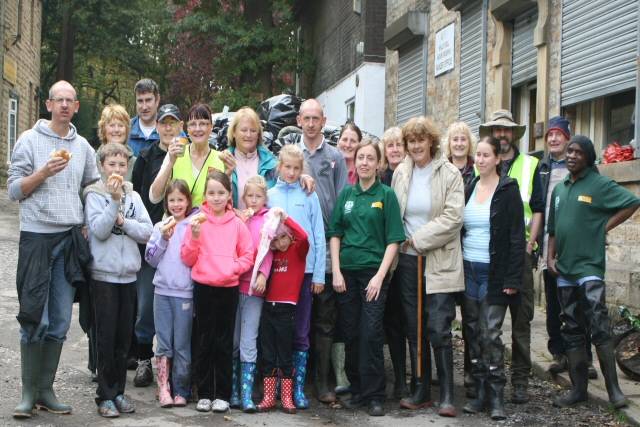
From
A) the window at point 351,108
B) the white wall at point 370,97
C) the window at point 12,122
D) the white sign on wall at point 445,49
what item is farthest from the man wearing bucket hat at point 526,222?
the window at point 12,122

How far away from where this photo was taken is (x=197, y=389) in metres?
6.02

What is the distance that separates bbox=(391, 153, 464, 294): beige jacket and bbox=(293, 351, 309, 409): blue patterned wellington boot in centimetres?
106

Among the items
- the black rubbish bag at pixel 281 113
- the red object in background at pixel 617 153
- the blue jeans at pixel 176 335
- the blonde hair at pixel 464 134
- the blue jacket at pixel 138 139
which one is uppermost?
the black rubbish bag at pixel 281 113

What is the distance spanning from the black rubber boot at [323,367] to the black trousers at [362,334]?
0.47 feet

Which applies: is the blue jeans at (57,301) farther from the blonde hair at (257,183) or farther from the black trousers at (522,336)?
the black trousers at (522,336)

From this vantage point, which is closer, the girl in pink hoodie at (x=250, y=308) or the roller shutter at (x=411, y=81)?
the girl in pink hoodie at (x=250, y=308)

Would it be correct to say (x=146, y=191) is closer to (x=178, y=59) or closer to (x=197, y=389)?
(x=197, y=389)

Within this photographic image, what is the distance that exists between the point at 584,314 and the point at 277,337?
228 cm

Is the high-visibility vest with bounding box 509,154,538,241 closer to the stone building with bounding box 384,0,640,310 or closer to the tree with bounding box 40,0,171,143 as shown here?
the stone building with bounding box 384,0,640,310

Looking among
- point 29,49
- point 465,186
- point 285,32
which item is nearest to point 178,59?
point 29,49

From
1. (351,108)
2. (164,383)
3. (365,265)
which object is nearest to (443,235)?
(365,265)

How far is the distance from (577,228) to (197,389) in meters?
3.04

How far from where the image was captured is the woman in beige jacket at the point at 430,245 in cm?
607

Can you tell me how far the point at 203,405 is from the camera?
5844mm
